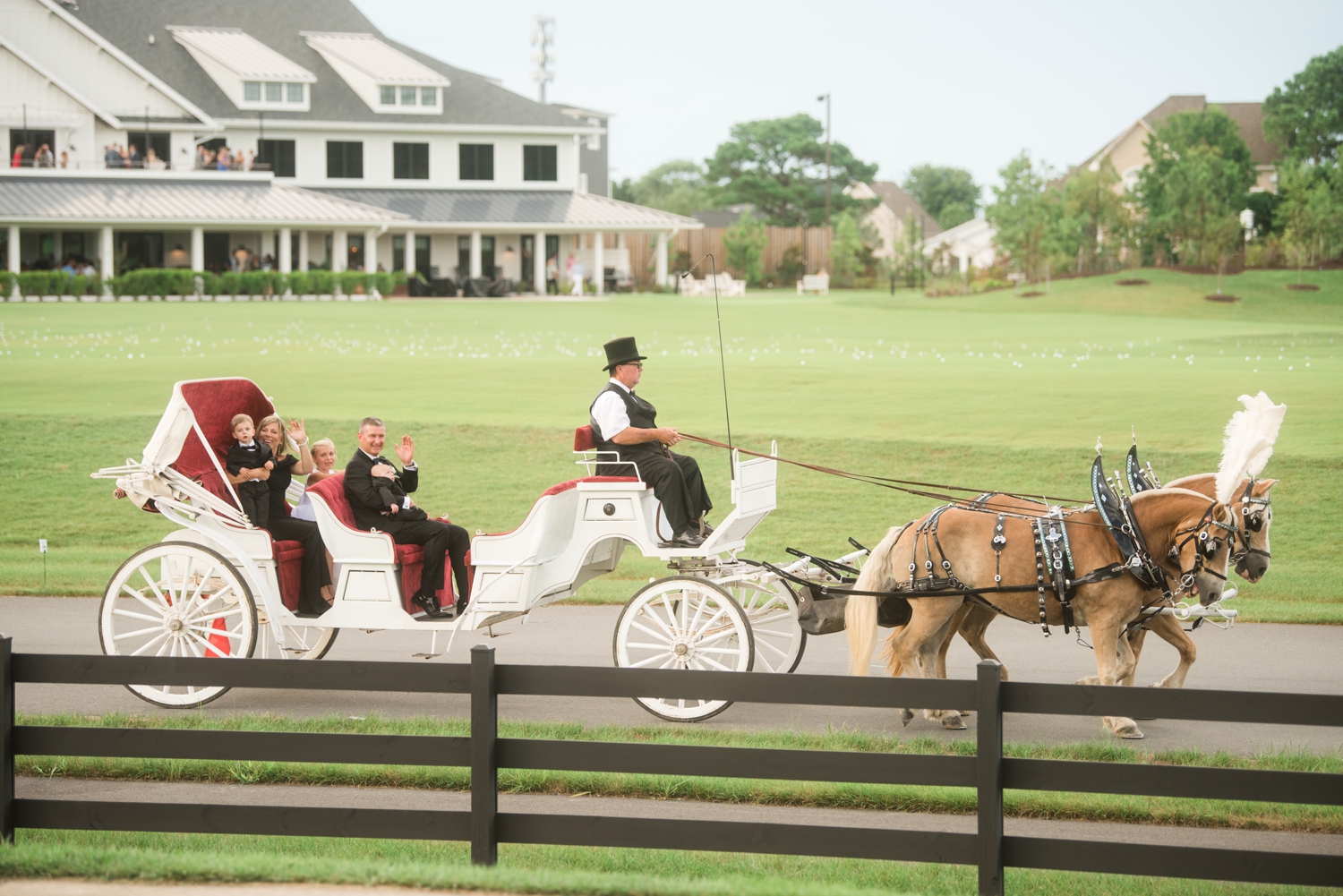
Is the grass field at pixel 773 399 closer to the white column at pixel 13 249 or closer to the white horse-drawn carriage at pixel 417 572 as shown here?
the white horse-drawn carriage at pixel 417 572

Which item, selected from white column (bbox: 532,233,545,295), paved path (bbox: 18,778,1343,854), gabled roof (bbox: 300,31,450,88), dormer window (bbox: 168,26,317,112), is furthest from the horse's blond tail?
gabled roof (bbox: 300,31,450,88)

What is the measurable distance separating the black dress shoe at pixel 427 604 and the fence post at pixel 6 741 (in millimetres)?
3094

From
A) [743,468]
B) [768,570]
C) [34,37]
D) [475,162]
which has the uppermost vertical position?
[34,37]

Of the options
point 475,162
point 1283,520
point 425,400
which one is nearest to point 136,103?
point 475,162

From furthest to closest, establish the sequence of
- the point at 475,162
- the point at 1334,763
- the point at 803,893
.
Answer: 1. the point at 475,162
2. the point at 1334,763
3. the point at 803,893

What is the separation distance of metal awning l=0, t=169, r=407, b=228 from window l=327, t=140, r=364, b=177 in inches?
166

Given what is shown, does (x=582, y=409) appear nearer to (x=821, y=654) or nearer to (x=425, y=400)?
(x=425, y=400)

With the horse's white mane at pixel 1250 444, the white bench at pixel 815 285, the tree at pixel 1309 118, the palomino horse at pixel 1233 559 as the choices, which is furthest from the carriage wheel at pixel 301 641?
the white bench at pixel 815 285

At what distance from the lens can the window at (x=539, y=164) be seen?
4897cm

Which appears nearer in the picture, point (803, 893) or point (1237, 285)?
point (803, 893)

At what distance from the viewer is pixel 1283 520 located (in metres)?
→ 13.9

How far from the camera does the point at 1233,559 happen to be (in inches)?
267

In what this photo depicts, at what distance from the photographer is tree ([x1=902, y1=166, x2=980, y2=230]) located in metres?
99.7

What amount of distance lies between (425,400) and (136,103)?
96.5ft
